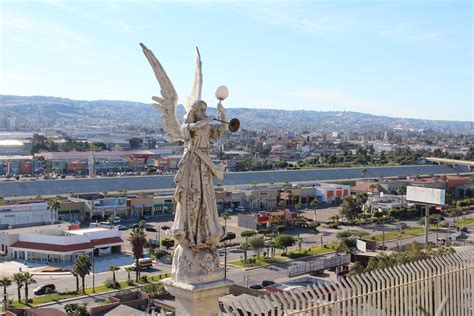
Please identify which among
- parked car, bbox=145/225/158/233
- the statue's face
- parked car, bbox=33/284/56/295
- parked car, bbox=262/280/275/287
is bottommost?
parked car, bbox=33/284/56/295

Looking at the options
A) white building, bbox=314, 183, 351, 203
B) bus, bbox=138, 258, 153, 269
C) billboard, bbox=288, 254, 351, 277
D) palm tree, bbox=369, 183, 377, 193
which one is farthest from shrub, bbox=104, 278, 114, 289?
palm tree, bbox=369, 183, 377, 193

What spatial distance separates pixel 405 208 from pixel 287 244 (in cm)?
1979

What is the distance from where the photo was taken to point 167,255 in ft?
114

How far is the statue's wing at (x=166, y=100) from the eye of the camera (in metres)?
6.13

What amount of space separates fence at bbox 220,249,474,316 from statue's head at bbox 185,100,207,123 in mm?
1964

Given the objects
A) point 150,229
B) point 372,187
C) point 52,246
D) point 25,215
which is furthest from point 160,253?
point 372,187

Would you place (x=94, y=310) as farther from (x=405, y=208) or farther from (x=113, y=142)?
(x=113, y=142)

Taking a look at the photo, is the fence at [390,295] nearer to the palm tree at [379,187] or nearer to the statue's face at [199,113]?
the statue's face at [199,113]

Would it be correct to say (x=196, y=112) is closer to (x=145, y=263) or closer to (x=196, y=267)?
(x=196, y=267)

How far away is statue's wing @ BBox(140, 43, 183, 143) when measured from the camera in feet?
20.1

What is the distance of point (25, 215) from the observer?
4438 centimetres

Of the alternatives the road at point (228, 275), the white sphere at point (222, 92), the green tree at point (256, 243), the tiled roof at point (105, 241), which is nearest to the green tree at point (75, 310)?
the road at point (228, 275)

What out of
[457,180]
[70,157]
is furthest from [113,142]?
[457,180]

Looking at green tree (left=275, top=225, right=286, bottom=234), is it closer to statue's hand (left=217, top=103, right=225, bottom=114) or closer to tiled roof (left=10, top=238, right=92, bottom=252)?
tiled roof (left=10, top=238, right=92, bottom=252)
